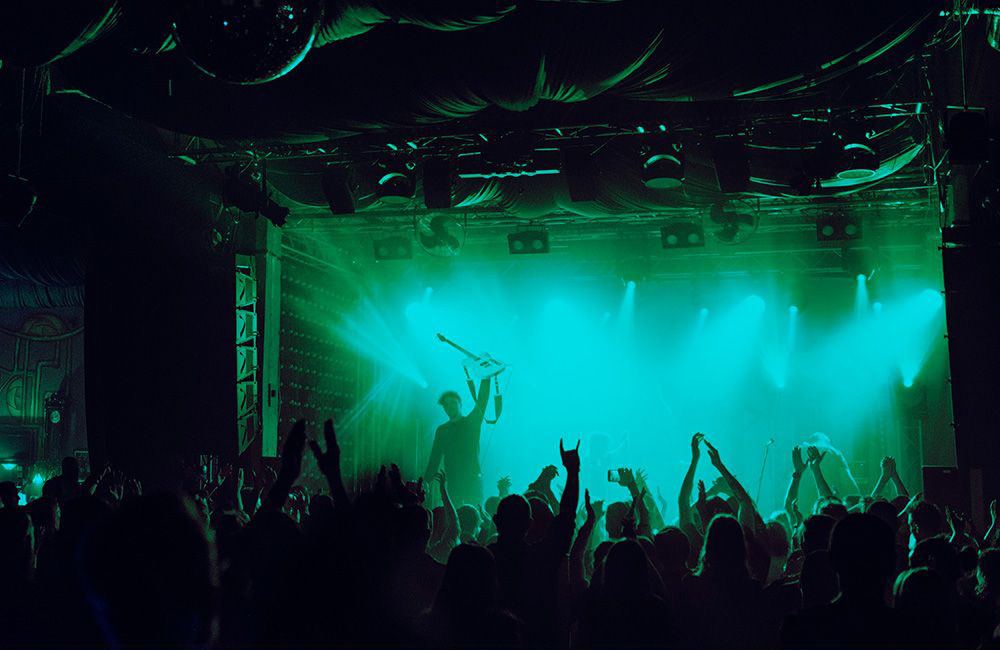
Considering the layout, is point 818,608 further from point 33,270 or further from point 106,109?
point 33,270

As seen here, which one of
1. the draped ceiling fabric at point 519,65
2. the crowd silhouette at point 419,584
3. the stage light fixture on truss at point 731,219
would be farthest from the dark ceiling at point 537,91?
the crowd silhouette at point 419,584

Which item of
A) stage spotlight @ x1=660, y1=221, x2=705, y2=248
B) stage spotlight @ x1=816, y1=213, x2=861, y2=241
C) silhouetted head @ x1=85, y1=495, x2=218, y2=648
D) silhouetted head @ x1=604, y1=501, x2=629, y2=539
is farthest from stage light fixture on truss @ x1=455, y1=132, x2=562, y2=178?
silhouetted head @ x1=85, y1=495, x2=218, y2=648

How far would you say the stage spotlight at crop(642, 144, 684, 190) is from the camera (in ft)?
29.2

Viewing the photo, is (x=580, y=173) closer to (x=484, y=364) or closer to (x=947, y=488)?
(x=947, y=488)

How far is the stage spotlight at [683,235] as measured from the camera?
1194 centimetres

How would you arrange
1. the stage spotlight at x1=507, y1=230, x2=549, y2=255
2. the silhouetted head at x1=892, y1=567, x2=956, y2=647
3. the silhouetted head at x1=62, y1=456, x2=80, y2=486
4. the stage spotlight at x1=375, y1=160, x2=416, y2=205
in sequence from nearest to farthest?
1. the silhouetted head at x1=892, y1=567, x2=956, y2=647
2. the silhouetted head at x1=62, y1=456, x2=80, y2=486
3. the stage spotlight at x1=375, y1=160, x2=416, y2=205
4. the stage spotlight at x1=507, y1=230, x2=549, y2=255

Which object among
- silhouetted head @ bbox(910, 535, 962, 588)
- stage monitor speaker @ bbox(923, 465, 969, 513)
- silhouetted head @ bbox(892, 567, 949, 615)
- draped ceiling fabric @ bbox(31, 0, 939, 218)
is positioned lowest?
stage monitor speaker @ bbox(923, 465, 969, 513)

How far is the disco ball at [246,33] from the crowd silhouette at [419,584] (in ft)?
5.22

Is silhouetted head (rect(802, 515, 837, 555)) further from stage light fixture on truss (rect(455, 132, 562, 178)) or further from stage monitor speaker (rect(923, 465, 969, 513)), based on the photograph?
stage light fixture on truss (rect(455, 132, 562, 178))

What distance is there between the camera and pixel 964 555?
12.4 feet

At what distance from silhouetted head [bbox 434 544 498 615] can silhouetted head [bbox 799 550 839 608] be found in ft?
3.90

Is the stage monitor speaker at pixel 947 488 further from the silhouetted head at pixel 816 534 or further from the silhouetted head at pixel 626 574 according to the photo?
the silhouetted head at pixel 626 574

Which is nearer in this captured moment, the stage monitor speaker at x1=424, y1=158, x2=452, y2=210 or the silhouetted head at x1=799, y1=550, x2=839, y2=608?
the silhouetted head at x1=799, y1=550, x2=839, y2=608

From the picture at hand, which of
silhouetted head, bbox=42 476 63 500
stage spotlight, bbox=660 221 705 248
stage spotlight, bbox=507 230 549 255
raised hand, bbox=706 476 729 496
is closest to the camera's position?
silhouetted head, bbox=42 476 63 500
